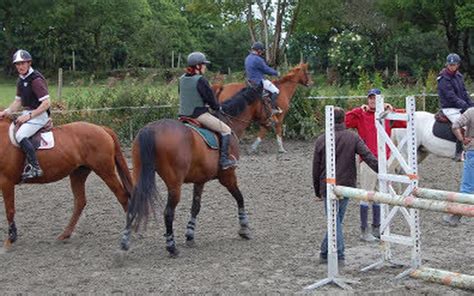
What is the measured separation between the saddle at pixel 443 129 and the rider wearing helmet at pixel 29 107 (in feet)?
21.0

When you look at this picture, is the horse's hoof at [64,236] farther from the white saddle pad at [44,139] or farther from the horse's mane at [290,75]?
the horse's mane at [290,75]

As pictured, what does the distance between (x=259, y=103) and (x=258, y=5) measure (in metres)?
33.9

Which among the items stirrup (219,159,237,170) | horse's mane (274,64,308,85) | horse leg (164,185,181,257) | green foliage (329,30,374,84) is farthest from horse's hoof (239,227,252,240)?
green foliage (329,30,374,84)

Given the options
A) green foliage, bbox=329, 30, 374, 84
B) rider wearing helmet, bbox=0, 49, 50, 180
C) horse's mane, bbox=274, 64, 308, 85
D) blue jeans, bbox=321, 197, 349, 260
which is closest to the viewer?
blue jeans, bbox=321, 197, 349, 260

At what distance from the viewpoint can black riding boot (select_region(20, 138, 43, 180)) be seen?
8.81 m

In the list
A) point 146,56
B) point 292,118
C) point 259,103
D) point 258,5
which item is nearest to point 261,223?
point 259,103

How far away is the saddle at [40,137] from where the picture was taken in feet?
29.2

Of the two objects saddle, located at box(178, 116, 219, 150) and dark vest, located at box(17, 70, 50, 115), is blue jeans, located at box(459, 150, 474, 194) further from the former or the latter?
dark vest, located at box(17, 70, 50, 115)

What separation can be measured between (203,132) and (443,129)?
16.1 feet

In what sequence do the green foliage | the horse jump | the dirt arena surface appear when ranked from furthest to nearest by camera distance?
1. the green foliage
2. the dirt arena surface
3. the horse jump

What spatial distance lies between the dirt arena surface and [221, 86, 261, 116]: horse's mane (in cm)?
163

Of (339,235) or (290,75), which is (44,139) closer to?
(339,235)

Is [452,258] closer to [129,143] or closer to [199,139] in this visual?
[199,139]

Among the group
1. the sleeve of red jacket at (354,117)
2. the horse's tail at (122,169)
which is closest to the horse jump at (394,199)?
the sleeve of red jacket at (354,117)
